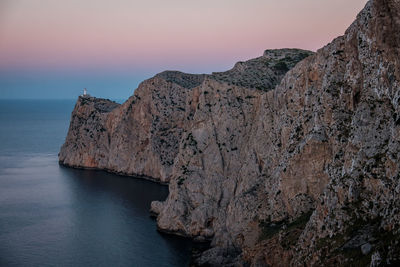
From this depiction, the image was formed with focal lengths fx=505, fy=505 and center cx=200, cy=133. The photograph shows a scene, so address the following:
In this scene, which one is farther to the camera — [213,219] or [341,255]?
[213,219]

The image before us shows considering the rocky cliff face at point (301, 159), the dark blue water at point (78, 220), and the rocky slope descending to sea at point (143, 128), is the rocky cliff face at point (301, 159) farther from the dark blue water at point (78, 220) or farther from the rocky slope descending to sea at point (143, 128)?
the rocky slope descending to sea at point (143, 128)

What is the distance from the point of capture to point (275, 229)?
168 ft

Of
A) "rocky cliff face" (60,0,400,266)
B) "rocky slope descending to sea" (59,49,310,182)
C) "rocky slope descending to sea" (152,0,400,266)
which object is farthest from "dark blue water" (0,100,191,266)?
"rocky slope descending to sea" (152,0,400,266)

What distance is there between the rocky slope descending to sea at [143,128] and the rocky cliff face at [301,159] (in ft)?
49.1

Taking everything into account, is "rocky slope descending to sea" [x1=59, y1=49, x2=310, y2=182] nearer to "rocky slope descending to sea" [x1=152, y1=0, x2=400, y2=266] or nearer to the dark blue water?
the dark blue water

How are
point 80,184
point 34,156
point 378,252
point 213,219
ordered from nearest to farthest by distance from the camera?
point 378,252 → point 213,219 → point 80,184 → point 34,156

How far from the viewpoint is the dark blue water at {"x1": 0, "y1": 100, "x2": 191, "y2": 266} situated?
5809 cm

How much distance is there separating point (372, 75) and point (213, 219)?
31522mm

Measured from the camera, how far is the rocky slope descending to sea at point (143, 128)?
98125 mm

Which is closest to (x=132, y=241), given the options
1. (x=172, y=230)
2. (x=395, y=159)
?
(x=172, y=230)

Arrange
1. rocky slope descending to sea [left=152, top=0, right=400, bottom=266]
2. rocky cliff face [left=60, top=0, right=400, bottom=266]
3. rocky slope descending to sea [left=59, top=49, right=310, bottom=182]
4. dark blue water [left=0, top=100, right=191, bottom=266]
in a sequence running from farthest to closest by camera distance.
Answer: rocky slope descending to sea [left=59, top=49, right=310, bottom=182] → dark blue water [left=0, top=100, right=191, bottom=266] → rocky cliff face [left=60, top=0, right=400, bottom=266] → rocky slope descending to sea [left=152, top=0, right=400, bottom=266]

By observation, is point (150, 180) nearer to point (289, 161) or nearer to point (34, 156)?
point (34, 156)

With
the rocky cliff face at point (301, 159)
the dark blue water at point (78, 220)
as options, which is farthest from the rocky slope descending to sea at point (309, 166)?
the dark blue water at point (78, 220)

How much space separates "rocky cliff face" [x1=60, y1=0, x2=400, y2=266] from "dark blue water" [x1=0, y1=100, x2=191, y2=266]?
4397 mm
